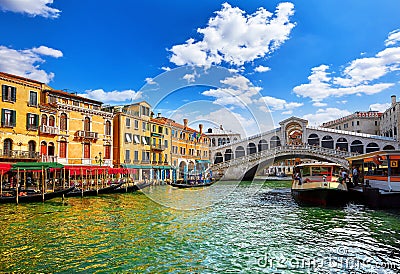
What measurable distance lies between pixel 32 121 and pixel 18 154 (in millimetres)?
2197

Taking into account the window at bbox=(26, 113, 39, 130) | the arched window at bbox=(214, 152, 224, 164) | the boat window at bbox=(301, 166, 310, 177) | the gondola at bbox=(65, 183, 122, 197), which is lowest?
the gondola at bbox=(65, 183, 122, 197)

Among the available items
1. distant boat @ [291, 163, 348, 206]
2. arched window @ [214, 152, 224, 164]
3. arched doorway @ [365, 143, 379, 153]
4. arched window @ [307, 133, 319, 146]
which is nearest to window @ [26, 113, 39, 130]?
distant boat @ [291, 163, 348, 206]

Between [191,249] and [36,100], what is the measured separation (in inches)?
637

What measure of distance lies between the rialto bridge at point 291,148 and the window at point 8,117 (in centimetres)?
1955

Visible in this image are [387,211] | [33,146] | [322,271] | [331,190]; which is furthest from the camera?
[33,146]

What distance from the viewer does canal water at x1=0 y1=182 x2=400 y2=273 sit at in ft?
19.4

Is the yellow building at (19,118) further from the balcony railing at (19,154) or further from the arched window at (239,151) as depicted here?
the arched window at (239,151)

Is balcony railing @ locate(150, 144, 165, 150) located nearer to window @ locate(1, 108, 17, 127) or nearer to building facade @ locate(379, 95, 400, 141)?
window @ locate(1, 108, 17, 127)

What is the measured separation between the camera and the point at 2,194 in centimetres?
1401

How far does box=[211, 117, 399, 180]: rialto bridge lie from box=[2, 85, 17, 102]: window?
1981cm

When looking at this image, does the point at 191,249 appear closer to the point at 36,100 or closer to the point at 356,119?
the point at 36,100

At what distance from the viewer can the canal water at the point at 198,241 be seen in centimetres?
591

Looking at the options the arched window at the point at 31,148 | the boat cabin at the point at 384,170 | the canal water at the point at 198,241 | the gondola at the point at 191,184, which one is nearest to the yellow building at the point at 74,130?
the arched window at the point at 31,148

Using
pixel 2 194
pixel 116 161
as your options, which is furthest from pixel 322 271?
pixel 116 161
